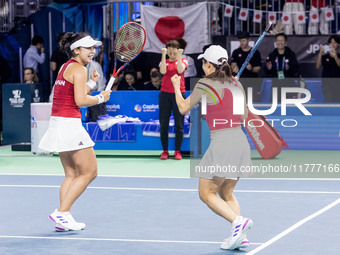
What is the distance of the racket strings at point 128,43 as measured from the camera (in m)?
8.20

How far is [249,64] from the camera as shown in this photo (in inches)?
600

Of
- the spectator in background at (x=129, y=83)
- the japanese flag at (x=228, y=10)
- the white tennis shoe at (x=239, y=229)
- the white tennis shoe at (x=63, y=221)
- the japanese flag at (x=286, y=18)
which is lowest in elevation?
the white tennis shoe at (x=63, y=221)

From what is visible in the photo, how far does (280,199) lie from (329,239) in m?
2.18

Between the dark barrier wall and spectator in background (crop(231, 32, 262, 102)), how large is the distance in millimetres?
3994

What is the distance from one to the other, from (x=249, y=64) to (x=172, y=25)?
5.95 ft

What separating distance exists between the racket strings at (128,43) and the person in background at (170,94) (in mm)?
3704

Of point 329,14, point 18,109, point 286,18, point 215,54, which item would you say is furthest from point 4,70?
point 215,54

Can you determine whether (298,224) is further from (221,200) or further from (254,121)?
(254,121)

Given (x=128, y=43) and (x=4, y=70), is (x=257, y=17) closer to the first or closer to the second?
(x=4, y=70)

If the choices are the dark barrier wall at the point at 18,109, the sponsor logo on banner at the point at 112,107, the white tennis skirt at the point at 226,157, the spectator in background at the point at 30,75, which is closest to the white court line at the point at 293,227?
the white tennis skirt at the point at 226,157

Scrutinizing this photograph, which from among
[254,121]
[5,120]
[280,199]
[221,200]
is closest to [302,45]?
[254,121]

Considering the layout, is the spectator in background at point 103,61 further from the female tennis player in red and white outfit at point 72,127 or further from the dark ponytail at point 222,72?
the dark ponytail at point 222,72

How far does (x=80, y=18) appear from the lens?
17.3 meters

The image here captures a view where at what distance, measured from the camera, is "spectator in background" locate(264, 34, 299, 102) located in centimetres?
1495
